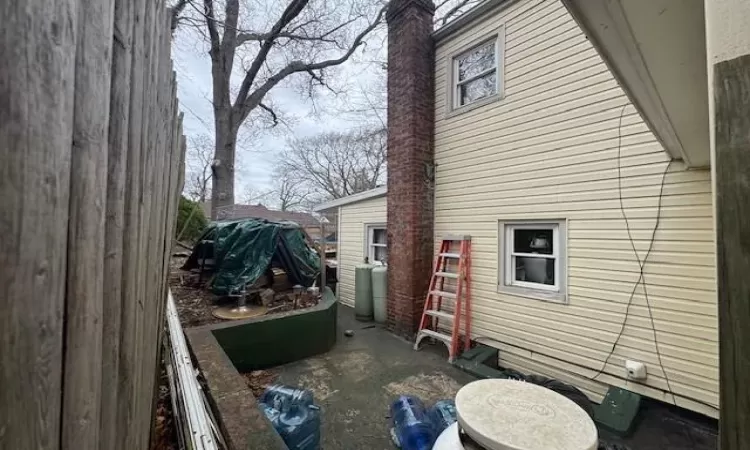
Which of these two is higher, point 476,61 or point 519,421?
point 476,61

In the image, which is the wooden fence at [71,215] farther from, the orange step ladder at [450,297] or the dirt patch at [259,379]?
the orange step ladder at [450,297]

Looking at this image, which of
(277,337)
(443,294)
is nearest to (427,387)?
(443,294)

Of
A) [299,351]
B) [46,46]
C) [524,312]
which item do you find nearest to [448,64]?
[524,312]

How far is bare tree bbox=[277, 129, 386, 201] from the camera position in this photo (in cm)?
2108

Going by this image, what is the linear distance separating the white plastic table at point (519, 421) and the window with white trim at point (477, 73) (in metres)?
4.22

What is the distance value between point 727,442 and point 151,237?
167cm

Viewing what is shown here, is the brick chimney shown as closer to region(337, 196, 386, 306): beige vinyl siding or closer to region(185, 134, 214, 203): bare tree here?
region(337, 196, 386, 306): beige vinyl siding

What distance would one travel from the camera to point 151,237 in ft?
3.96

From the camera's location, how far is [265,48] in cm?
1043

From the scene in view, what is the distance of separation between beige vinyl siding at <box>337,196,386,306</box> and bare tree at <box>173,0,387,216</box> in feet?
16.7

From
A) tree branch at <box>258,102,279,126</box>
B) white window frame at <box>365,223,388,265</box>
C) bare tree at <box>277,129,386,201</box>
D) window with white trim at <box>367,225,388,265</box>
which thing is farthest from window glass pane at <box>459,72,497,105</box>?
bare tree at <box>277,129,386,201</box>

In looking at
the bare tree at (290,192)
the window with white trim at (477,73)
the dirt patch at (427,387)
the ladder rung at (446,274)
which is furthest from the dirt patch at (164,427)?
Answer: the bare tree at (290,192)

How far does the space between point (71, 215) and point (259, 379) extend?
387 cm

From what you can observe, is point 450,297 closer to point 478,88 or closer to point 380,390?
point 380,390
